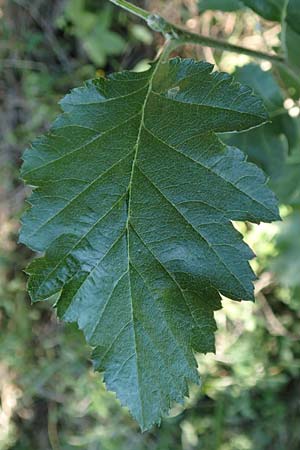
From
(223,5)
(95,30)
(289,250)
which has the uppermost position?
(223,5)

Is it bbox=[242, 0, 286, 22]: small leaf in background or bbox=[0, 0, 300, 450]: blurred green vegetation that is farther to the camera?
bbox=[0, 0, 300, 450]: blurred green vegetation

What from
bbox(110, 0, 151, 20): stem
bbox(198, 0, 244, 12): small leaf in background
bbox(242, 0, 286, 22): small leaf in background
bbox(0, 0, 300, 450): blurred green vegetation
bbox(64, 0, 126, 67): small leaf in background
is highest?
bbox(242, 0, 286, 22): small leaf in background

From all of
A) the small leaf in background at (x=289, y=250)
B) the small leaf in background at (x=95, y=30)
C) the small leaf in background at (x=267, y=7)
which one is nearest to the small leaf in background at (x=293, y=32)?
the small leaf in background at (x=267, y=7)

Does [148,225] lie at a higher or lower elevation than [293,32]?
lower

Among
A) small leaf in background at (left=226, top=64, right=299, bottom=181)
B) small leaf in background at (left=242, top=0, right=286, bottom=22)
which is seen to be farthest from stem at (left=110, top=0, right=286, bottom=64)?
small leaf in background at (left=226, top=64, right=299, bottom=181)

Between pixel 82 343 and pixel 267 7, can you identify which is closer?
pixel 267 7

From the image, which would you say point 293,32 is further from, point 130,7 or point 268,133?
point 130,7

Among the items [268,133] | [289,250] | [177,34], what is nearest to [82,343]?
[289,250]

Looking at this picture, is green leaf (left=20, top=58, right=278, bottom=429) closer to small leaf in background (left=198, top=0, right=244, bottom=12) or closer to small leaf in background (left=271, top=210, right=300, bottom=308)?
small leaf in background (left=198, top=0, right=244, bottom=12)
